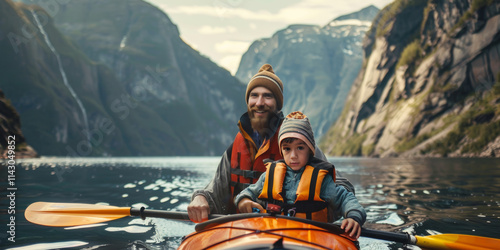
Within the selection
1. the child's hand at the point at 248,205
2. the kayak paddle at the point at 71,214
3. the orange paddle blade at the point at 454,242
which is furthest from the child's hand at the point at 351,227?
the kayak paddle at the point at 71,214

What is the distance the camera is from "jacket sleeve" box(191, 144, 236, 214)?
18.3ft

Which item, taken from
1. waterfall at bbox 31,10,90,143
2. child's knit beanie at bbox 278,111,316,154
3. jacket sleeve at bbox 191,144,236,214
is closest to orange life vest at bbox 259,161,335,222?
child's knit beanie at bbox 278,111,316,154

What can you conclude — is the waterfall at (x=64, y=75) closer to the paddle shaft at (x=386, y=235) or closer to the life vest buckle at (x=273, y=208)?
the life vest buckle at (x=273, y=208)

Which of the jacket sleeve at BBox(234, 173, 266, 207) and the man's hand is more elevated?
the jacket sleeve at BBox(234, 173, 266, 207)

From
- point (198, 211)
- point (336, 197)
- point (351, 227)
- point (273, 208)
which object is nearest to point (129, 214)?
point (198, 211)

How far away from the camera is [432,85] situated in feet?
380

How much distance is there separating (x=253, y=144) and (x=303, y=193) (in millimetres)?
1377

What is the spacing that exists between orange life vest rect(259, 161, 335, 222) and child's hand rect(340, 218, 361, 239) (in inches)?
19.2

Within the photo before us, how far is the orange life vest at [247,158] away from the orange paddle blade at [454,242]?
6.97ft

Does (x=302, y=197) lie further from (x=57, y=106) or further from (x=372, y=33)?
(x=372, y=33)

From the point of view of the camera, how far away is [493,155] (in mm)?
76125

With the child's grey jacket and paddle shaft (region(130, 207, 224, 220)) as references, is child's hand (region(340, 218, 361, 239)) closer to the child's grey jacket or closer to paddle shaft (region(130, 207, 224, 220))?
the child's grey jacket

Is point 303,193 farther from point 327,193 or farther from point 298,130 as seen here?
point 298,130

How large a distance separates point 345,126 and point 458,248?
17746cm
